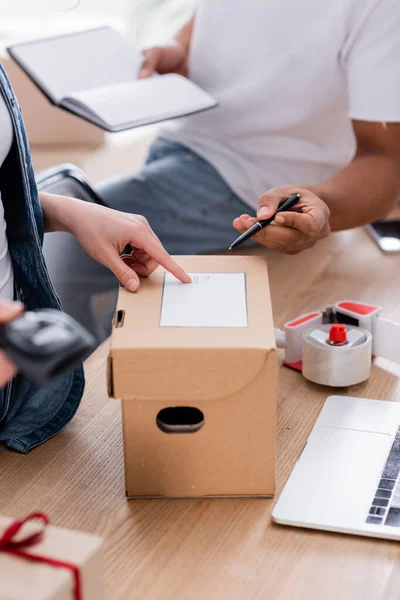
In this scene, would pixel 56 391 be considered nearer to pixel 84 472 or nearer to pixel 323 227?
pixel 84 472

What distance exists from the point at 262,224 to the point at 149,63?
2.26 ft

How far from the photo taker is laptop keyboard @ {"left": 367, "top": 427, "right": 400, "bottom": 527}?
770 millimetres

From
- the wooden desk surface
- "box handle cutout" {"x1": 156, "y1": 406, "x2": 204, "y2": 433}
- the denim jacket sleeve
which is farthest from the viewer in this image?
the denim jacket sleeve

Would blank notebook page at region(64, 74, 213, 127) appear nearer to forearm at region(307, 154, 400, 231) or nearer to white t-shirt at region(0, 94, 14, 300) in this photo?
forearm at region(307, 154, 400, 231)

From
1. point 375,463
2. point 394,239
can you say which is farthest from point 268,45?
point 375,463

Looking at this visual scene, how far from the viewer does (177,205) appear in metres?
1.57

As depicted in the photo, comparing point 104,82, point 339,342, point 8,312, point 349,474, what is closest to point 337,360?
point 339,342

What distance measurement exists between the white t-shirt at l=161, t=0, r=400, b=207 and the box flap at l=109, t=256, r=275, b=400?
0.67 metres

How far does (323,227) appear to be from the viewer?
44.7 inches

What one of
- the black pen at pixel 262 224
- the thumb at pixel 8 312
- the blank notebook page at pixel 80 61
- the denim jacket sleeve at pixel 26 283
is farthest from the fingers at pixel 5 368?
the blank notebook page at pixel 80 61

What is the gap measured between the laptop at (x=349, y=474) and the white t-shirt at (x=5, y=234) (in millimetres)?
401

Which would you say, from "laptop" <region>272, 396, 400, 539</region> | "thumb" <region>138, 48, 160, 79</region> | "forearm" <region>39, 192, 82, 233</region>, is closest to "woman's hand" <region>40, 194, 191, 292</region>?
"forearm" <region>39, 192, 82, 233</region>

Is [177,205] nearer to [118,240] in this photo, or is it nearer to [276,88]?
[276,88]

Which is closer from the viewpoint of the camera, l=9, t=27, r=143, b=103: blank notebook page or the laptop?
the laptop
